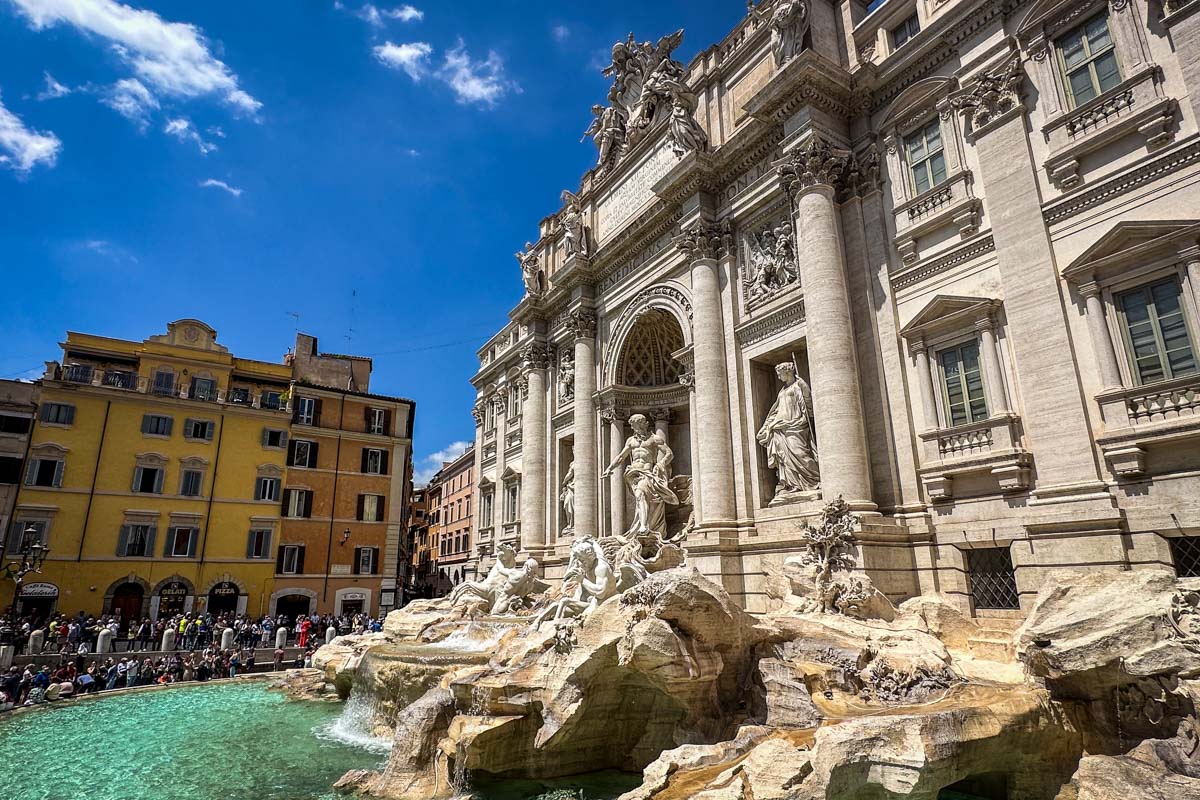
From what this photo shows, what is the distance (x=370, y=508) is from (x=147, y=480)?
10224 mm

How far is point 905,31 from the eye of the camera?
575 inches

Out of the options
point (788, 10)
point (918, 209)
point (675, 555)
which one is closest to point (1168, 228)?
point (918, 209)

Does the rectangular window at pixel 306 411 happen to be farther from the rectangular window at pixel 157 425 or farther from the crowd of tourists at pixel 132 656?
the crowd of tourists at pixel 132 656

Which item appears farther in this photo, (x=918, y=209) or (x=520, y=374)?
(x=520, y=374)

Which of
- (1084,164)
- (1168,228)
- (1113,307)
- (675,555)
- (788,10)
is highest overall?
(788,10)

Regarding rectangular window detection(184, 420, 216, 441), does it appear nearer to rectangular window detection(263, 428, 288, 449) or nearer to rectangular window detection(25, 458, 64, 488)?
rectangular window detection(263, 428, 288, 449)

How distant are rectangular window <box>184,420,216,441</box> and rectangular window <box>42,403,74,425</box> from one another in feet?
14.6

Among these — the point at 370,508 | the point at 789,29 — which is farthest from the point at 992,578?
the point at 370,508

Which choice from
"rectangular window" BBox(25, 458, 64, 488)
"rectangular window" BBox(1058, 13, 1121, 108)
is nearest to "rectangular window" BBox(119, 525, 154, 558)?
"rectangular window" BBox(25, 458, 64, 488)

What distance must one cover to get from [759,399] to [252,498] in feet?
89.8

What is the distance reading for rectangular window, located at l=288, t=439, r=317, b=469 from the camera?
34750mm

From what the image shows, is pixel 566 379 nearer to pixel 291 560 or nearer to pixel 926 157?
pixel 926 157

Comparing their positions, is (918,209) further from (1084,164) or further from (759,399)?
(759,399)

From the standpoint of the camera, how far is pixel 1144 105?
10.1 metres
